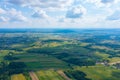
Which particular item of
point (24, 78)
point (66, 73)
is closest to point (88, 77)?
point (66, 73)

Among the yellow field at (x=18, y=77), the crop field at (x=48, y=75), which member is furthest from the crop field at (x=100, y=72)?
the yellow field at (x=18, y=77)

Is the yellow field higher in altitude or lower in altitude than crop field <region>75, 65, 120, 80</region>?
lower

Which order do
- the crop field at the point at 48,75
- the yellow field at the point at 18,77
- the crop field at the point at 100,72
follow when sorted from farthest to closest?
the crop field at the point at 100,72 → the crop field at the point at 48,75 → the yellow field at the point at 18,77

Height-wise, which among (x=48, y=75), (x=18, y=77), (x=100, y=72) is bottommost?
(x=18, y=77)

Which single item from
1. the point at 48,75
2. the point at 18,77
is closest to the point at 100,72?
the point at 48,75

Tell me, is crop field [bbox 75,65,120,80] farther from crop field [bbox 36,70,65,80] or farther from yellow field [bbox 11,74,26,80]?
yellow field [bbox 11,74,26,80]

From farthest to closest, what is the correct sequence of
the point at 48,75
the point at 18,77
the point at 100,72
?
the point at 100,72 < the point at 48,75 < the point at 18,77

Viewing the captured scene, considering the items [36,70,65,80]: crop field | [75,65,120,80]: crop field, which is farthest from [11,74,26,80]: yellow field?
[75,65,120,80]: crop field

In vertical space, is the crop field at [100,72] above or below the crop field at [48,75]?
above

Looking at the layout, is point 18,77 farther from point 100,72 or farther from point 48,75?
point 100,72

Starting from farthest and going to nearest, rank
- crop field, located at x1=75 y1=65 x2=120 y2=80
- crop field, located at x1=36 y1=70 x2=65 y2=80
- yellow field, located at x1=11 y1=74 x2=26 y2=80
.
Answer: crop field, located at x1=75 y1=65 x2=120 y2=80 < crop field, located at x1=36 y1=70 x2=65 y2=80 < yellow field, located at x1=11 y1=74 x2=26 y2=80

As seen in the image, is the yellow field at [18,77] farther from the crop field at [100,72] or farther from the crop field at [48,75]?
the crop field at [100,72]
